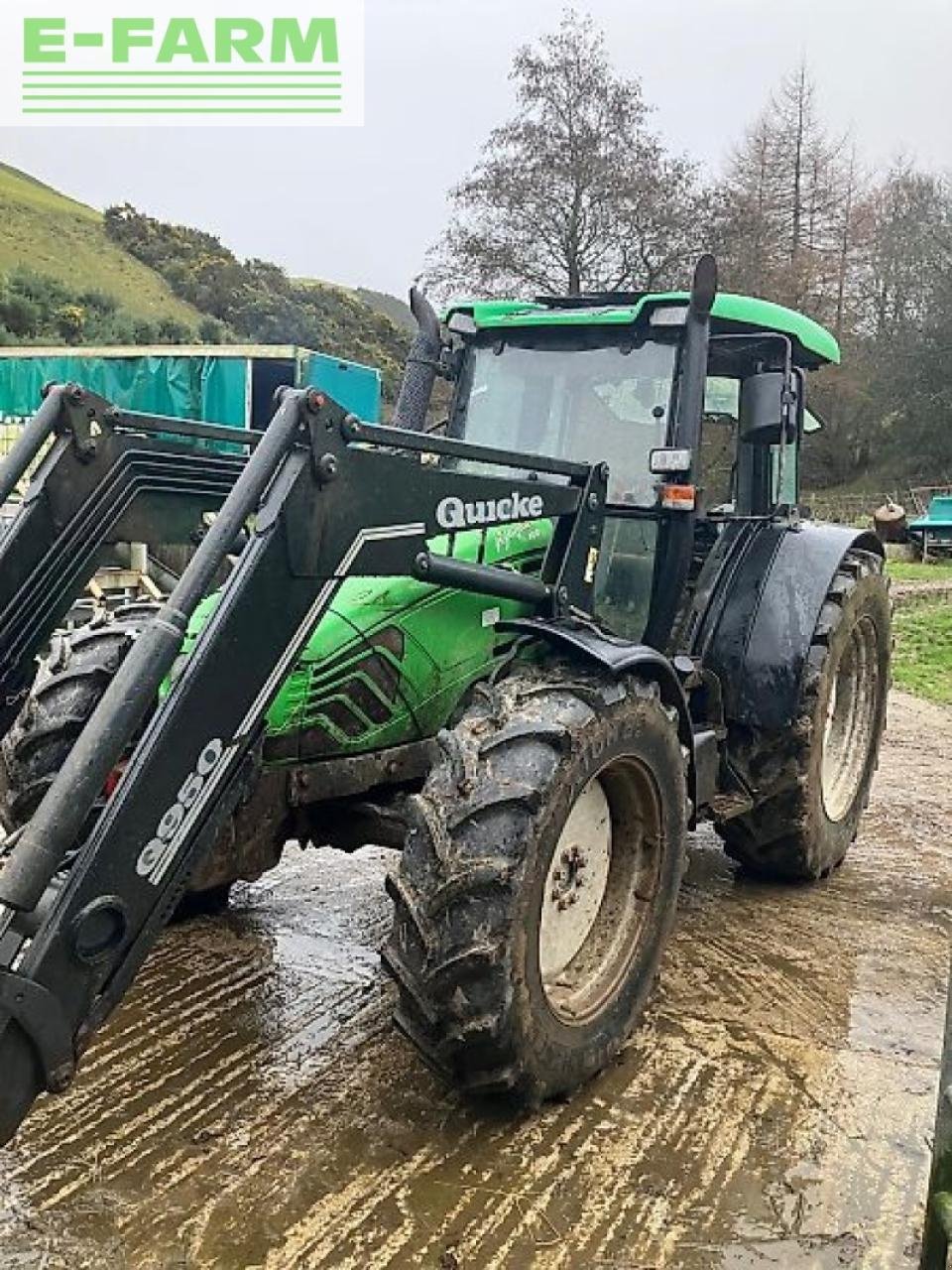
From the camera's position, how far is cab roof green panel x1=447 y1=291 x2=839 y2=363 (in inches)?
176

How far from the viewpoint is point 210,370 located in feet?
48.7

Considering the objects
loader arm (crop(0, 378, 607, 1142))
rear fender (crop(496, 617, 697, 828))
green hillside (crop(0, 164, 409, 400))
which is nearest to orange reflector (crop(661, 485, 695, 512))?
rear fender (crop(496, 617, 697, 828))

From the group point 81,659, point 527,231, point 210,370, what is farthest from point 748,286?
point 81,659

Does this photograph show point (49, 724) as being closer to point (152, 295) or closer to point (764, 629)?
point (764, 629)

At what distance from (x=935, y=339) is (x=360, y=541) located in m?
36.6

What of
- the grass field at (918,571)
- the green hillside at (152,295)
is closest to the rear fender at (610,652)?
the grass field at (918,571)

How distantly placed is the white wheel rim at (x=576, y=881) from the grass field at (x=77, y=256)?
32.7m

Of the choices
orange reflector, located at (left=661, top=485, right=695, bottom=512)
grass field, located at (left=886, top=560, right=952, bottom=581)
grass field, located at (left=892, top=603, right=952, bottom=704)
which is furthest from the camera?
grass field, located at (left=886, top=560, right=952, bottom=581)

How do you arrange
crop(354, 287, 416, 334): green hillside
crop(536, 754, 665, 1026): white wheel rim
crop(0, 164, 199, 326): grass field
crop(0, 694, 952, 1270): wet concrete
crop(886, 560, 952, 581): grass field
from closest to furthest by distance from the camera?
crop(0, 694, 952, 1270): wet concrete, crop(536, 754, 665, 1026): white wheel rim, crop(886, 560, 952, 581): grass field, crop(0, 164, 199, 326): grass field, crop(354, 287, 416, 334): green hillside

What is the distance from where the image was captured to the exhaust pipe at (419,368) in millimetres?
4895

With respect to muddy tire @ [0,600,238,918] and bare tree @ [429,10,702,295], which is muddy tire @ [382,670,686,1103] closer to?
muddy tire @ [0,600,238,918]

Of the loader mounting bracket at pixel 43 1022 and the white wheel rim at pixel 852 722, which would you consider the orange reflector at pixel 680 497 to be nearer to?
the white wheel rim at pixel 852 722

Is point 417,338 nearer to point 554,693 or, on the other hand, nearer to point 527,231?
point 554,693

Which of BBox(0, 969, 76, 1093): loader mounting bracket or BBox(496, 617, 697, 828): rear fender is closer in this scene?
BBox(0, 969, 76, 1093): loader mounting bracket
